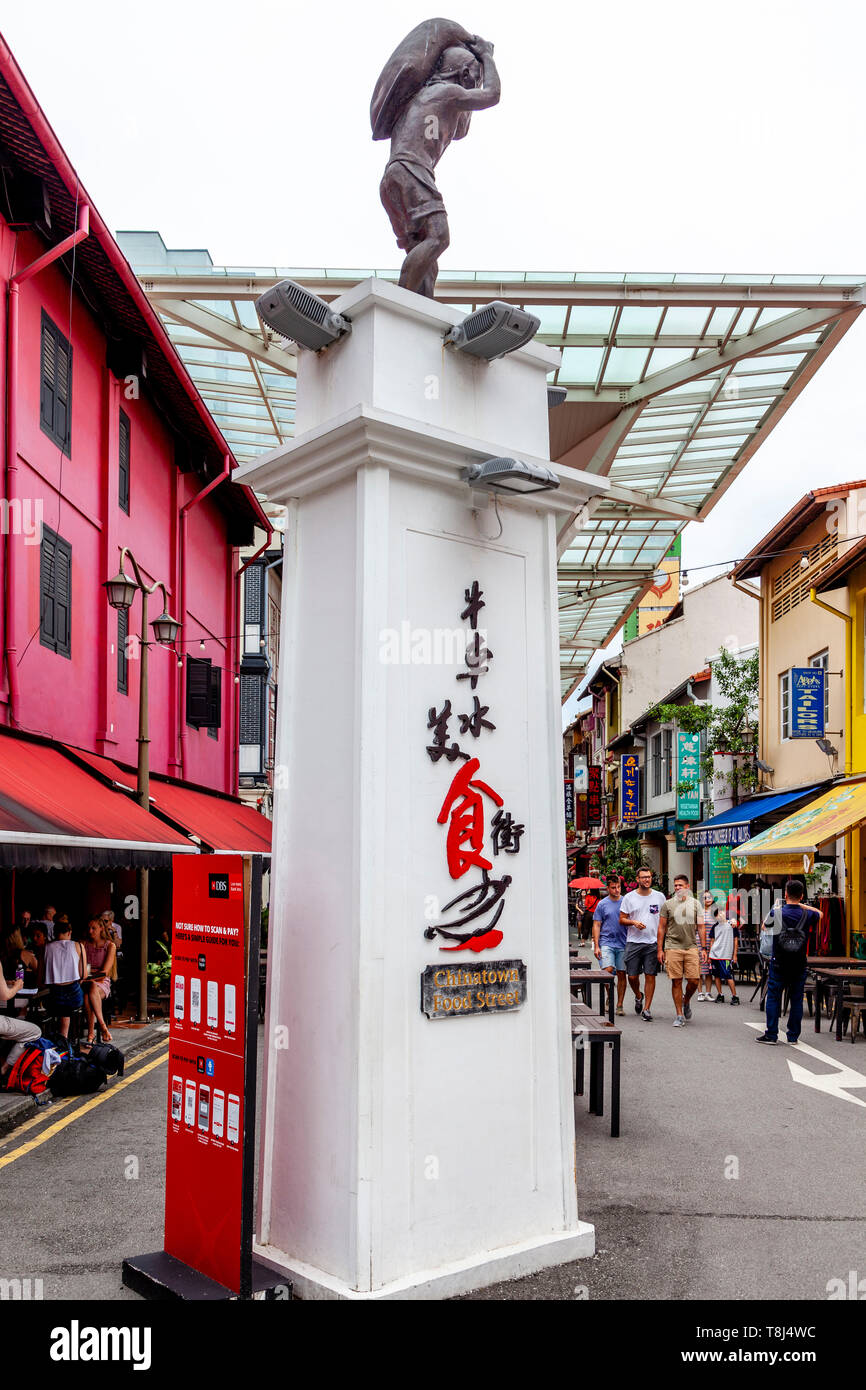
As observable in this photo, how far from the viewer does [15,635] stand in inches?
468

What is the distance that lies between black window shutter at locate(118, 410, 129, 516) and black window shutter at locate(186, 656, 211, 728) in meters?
4.19

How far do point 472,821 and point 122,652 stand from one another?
1191 centimetres

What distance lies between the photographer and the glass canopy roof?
15898mm

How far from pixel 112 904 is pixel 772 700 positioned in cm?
1404

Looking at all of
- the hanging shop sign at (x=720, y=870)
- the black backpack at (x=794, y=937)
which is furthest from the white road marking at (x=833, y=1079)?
the hanging shop sign at (x=720, y=870)

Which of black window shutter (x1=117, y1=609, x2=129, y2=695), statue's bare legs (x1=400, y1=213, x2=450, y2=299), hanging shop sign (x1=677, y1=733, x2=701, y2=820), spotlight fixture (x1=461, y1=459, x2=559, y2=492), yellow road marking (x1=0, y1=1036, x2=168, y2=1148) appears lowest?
yellow road marking (x1=0, y1=1036, x2=168, y2=1148)

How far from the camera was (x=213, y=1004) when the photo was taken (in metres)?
5.01

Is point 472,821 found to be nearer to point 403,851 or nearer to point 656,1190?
point 403,851

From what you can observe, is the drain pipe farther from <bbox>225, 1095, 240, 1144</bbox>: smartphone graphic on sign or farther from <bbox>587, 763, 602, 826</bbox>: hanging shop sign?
<bbox>587, 763, 602, 826</bbox>: hanging shop sign

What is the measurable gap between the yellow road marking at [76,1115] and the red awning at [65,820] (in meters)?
1.86

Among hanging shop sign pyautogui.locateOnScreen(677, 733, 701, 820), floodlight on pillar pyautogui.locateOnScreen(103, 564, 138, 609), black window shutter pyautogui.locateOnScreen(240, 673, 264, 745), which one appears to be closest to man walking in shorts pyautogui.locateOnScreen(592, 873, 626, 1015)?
floodlight on pillar pyautogui.locateOnScreen(103, 564, 138, 609)

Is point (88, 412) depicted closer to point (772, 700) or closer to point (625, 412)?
point (625, 412)

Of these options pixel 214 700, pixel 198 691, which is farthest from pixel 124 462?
pixel 214 700

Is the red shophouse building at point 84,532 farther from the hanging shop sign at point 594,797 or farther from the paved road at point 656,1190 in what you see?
the hanging shop sign at point 594,797
